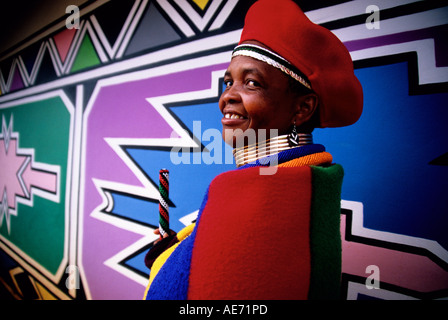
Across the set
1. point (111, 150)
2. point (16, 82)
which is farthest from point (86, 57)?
point (16, 82)

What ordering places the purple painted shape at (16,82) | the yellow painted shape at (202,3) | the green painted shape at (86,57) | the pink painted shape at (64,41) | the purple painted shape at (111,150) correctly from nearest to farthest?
the yellow painted shape at (202,3), the purple painted shape at (111,150), the green painted shape at (86,57), the pink painted shape at (64,41), the purple painted shape at (16,82)

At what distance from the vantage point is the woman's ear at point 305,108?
0.47 metres

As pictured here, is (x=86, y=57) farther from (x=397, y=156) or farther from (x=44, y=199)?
(x=397, y=156)

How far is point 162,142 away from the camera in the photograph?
3.97ft

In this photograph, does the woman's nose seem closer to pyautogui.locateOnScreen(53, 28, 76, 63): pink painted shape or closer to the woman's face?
the woman's face

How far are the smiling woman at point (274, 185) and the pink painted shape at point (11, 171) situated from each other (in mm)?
2660

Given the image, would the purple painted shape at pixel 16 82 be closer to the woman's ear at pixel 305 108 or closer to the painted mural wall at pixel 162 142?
the painted mural wall at pixel 162 142

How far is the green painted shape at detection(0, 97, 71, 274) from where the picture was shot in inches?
68.9

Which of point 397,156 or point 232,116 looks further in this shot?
point 397,156

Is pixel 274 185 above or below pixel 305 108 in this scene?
below

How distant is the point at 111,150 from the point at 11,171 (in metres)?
1.85

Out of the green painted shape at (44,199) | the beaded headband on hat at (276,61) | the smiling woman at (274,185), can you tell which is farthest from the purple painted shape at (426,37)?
the green painted shape at (44,199)
